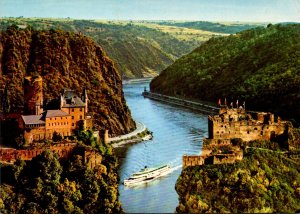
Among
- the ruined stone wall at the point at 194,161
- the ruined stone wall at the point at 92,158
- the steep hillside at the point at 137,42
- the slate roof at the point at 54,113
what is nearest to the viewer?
the ruined stone wall at the point at 194,161

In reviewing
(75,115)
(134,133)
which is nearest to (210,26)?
(134,133)

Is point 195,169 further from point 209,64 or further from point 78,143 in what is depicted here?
point 209,64

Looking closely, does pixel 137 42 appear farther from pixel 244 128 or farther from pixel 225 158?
pixel 225 158

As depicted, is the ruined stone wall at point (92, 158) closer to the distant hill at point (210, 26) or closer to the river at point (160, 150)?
the river at point (160, 150)

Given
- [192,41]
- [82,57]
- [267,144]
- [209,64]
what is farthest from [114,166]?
[192,41]

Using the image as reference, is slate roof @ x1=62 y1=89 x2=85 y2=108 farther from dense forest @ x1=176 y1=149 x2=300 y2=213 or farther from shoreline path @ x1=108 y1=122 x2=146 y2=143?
dense forest @ x1=176 y1=149 x2=300 y2=213

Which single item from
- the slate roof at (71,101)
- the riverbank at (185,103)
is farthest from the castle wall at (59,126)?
the riverbank at (185,103)
